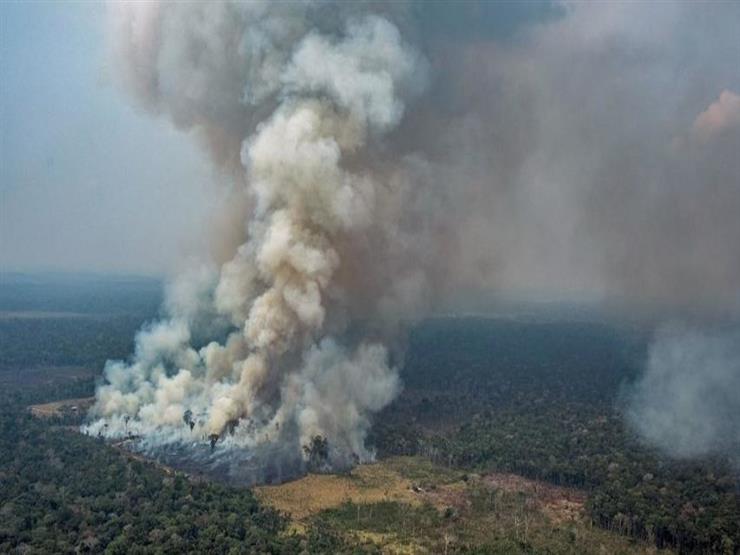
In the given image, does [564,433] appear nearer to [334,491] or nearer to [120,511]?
[334,491]

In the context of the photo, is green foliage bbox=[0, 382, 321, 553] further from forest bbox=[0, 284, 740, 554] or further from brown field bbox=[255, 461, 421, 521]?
brown field bbox=[255, 461, 421, 521]

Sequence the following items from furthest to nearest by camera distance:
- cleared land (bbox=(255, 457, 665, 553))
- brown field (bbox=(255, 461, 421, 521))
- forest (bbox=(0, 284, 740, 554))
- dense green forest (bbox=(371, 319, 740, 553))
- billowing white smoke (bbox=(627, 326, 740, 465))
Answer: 1. billowing white smoke (bbox=(627, 326, 740, 465))
2. brown field (bbox=(255, 461, 421, 521))
3. dense green forest (bbox=(371, 319, 740, 553))
4. cleared land (bbox=(255, 457, 665, 553))
5. forest (bbox=(0, 284, 740, 554))

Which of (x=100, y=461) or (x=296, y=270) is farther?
(x=296, y=270)

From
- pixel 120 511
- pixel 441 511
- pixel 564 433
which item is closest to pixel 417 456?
pixel 441 511

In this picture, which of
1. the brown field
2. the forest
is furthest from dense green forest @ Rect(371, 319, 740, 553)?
the brown field

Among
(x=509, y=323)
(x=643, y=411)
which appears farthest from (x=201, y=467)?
(x=509, y=323)

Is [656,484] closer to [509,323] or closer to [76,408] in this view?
[76,408]
